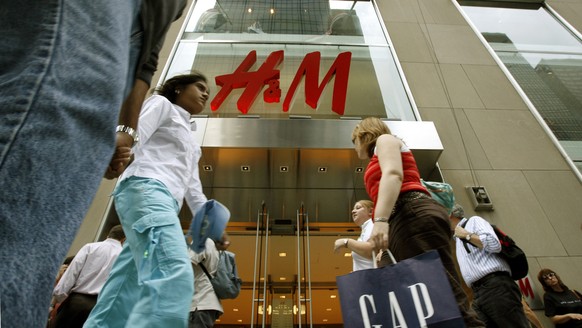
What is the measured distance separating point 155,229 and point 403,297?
0.97m

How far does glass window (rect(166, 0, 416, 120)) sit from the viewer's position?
6.28 meters

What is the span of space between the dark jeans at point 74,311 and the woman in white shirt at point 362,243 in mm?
1880

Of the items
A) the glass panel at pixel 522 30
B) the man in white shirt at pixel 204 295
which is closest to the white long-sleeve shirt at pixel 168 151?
the man in white shirt at pixel 204 295

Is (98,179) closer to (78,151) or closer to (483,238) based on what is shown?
(78,151)

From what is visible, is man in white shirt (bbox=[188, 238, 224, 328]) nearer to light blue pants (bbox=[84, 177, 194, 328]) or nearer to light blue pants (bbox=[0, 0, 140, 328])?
light blue pants (bbox=[84, 177, 194, 328])

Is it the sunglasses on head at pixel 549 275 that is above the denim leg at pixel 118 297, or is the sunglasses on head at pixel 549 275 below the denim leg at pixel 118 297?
above

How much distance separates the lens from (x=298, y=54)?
7.44 metres

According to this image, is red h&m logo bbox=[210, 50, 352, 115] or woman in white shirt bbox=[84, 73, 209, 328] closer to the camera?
woman in white shirt bbox=[84, 73, 209, 328]

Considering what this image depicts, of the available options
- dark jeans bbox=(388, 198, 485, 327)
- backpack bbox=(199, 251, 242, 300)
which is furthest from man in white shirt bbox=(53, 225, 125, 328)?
dark jeans bbox=(388, 198, 485, 327)

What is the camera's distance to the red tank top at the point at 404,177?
1.92 metres

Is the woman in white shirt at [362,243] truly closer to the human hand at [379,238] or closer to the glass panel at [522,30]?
the human hand at [379,238]

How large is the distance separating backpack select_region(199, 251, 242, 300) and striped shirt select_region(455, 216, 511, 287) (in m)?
2.07

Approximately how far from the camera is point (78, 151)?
473 mm

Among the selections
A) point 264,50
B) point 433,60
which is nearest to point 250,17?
point 264,50
